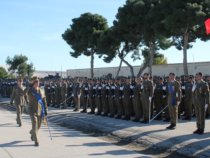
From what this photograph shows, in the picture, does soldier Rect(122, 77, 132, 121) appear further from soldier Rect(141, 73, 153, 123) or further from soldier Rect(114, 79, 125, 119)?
soldier Rect(141, 73, 153, 123)

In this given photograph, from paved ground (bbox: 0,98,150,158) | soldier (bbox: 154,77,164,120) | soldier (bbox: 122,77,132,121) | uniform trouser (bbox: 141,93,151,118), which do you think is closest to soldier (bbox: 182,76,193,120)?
soldier (bbox: 154,77,164,120)

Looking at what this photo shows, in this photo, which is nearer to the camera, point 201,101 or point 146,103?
point 201,101

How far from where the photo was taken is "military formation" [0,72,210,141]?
887 cm

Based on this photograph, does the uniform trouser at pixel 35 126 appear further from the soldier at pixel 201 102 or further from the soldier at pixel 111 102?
the soldier at pixel 111 102

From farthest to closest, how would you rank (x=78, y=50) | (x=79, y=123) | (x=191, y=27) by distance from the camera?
(x=78, y=50) < (x=191, y=27) < (x=79, y=123)

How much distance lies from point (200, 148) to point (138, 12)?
20724mm

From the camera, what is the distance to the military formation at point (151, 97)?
8.87 m

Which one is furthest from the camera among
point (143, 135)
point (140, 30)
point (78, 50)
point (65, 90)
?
point (78, 50)

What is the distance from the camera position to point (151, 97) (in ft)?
35.9

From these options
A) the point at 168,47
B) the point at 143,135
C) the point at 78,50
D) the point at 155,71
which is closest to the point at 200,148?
the point at 143,135

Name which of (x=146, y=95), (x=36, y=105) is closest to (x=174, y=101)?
(x=146, y=95)

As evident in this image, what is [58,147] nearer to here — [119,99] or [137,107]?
[137,107]

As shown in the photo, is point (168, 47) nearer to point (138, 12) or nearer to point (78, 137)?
point (138, 12)

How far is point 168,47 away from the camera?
28562 mm
